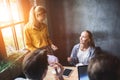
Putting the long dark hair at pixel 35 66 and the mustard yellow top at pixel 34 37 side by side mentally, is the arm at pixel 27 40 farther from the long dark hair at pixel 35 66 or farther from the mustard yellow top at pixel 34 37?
the long dark hair at pixel 35 66

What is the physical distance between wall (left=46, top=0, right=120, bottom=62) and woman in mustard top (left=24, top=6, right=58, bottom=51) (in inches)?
25.6

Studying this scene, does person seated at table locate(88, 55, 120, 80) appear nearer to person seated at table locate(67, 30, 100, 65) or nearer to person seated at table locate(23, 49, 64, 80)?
person seated at table locate(23, 49, 64, 80)

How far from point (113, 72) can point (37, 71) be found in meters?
0.53

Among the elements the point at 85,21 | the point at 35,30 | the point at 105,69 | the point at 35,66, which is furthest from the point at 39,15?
the point at 105,69

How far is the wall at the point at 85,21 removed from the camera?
2.98 metres

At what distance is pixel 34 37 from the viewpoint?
8.19 ft

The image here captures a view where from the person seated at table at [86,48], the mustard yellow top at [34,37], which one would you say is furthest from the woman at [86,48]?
the mustard yellow top at [34,37]

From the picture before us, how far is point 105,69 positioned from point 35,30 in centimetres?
161

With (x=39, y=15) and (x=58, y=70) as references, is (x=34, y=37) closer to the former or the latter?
(x=39, y=15)

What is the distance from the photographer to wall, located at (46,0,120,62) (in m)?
2.98

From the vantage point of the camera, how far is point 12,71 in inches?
97.3

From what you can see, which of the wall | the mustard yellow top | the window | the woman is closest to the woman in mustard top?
the mustard yellow top

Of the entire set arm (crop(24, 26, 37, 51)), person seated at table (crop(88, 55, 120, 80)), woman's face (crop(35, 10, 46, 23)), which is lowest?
arm (crop(24, 26, 37, 51))

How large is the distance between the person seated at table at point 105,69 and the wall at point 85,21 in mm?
2053
